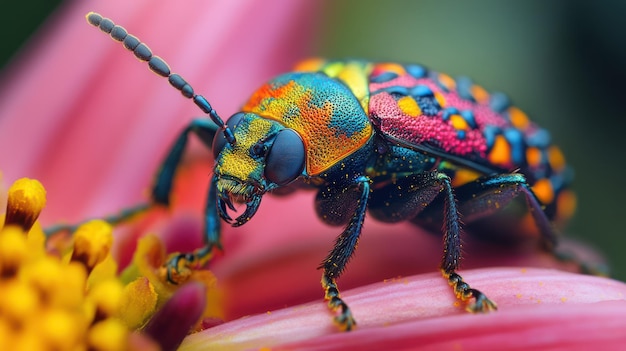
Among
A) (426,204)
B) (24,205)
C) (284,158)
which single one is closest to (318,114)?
(284,158)

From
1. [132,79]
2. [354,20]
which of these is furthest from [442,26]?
[132,79]

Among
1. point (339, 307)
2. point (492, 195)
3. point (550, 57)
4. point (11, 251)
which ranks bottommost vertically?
point (11, 251)

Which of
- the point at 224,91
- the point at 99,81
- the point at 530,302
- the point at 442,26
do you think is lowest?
the point at 99,81

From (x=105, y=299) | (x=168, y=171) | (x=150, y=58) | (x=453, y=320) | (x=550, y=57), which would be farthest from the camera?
(x=550, y=57)

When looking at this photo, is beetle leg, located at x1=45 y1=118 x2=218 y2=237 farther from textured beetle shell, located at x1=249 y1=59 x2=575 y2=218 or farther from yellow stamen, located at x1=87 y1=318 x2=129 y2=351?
yellow stamen, located at x1=87 y1=318 x2=129 y2=351

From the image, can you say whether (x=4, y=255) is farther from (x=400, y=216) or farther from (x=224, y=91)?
(x=224, y=91)

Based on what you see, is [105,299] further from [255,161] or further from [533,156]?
[533,156]

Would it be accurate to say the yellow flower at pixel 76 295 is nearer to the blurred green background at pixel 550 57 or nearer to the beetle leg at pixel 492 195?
the beetle leg at pixel 492 195
